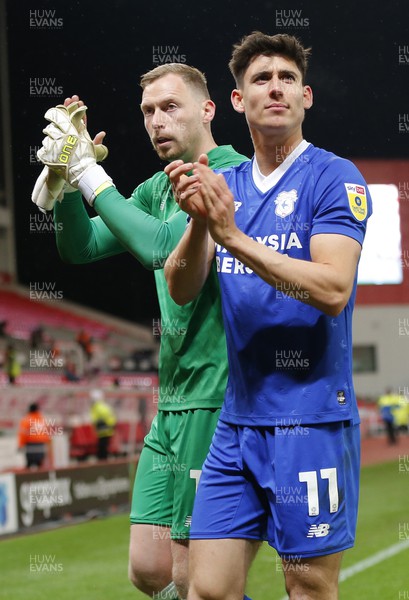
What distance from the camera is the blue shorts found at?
3031mm

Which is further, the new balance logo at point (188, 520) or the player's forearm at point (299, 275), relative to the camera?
the new balance logo at point (188, 520)

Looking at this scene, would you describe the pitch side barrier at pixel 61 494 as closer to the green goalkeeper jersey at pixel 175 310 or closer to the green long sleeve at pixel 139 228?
the green goalkeeper jersey at pixel 175 310

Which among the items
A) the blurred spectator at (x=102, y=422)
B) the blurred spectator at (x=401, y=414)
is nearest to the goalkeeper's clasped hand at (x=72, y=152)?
the blurred spectator at (x=102, y=422)

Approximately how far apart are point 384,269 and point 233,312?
21.0 metres

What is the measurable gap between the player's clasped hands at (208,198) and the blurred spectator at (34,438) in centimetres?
1021

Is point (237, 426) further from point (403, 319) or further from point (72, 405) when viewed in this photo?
point (403, 319)

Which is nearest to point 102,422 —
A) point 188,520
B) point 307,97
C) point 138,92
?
point 138,92

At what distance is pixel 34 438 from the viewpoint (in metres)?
13.2

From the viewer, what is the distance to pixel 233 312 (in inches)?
126

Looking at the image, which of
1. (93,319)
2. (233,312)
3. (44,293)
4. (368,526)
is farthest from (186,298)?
(93,319)

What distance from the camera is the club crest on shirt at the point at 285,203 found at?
3164 millimetres

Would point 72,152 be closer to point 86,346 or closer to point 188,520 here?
point 188,520

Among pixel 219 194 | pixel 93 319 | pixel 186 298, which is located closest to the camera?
pixel 219 194

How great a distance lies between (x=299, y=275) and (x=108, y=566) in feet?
21.5
